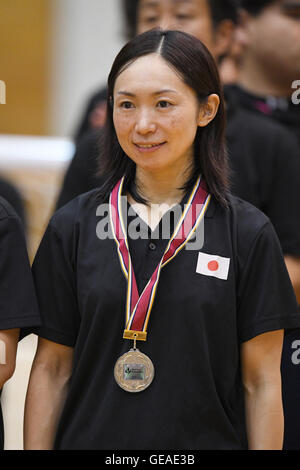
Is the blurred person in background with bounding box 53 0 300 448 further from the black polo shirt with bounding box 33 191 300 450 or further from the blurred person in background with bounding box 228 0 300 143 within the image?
the black polo shirt with bounding box 33 191 300 450

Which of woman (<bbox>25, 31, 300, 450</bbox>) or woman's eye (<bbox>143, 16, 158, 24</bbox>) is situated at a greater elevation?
woman's eye (<bbox>143, 16, 158, 24</bbox>)

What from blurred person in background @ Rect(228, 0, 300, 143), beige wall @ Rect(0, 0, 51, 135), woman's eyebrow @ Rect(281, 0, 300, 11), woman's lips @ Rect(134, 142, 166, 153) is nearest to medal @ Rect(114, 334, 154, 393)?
woman's lips @ Rect(134, 142, 166, 153)

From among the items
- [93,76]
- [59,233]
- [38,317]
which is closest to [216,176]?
[59,233]

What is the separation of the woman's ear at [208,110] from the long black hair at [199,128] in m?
0.01

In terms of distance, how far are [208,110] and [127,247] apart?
39 centimetres

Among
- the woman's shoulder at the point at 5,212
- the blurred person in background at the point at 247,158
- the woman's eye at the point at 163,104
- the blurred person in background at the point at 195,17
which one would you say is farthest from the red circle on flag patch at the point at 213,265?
the blurred person in background at the point at 195,17

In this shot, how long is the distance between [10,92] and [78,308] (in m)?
6.57

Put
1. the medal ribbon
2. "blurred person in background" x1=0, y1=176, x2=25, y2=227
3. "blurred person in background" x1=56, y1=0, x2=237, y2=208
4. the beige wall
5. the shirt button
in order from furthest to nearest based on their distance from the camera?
the beige wall
"blurred person in background" x1=0, y1=176, x2=25, y2=227
"blurred person in background" x1=56, y1=0, x2=237, y2=208
the shirt button
the medal ribbon

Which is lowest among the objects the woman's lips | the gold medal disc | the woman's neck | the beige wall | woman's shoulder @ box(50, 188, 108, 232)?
the gold medal disc

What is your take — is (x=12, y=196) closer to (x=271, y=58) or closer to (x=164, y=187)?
(x=271, y=58)

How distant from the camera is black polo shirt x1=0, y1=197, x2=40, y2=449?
1967 mm

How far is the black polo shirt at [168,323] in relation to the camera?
191 cm

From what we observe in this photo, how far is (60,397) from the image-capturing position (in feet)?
6.64

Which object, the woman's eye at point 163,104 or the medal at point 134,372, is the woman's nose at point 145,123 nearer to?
the woman's eye at point 163,104
